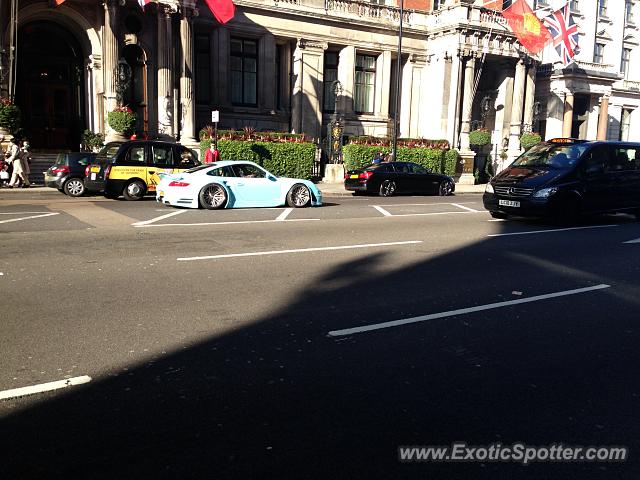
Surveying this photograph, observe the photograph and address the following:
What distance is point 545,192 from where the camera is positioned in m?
13.2

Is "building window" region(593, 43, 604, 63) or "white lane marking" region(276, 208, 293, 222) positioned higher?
"building window" region(593, 43, 604, 63)

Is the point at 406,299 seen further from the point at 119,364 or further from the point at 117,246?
the point at 117,246

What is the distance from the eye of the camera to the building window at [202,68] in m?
31.3

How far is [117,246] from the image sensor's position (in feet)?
30.6

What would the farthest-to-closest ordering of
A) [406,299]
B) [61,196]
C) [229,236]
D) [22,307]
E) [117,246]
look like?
[61,196] < [229,236] < [117,246] < [406,299] < [22,307]

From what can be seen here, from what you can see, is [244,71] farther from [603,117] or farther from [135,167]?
[603,117]

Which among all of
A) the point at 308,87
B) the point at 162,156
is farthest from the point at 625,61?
the point at 162,156

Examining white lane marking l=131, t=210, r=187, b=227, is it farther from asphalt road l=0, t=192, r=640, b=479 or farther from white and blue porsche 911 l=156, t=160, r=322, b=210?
asphalt road l=0, t=192, r=640, b=479

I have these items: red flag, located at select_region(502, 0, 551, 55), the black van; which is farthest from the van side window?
red flag, located at select_region(502, 0, 551, 55)

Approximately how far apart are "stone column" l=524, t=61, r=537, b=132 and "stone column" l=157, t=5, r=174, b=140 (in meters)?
23.3

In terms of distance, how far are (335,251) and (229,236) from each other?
2.26 metres

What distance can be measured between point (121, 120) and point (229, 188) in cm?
1204

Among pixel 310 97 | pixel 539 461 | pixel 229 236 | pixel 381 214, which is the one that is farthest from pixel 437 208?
pixel 310 97

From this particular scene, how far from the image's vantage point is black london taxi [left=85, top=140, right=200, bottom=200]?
16922 mm
